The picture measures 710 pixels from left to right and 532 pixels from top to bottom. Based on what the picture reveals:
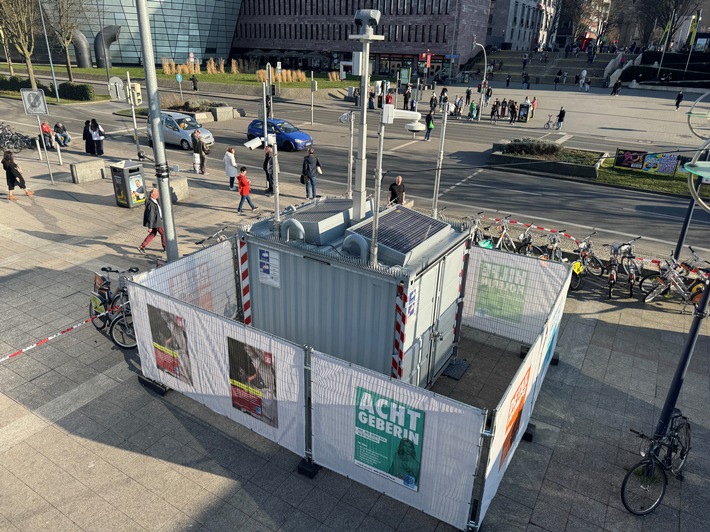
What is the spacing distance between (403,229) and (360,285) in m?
1.22

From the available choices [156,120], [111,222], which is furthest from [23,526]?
[111,222]

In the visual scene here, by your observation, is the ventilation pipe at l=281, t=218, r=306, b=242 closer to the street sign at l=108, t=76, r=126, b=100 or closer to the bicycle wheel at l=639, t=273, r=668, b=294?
the bicycle wheel at l=639, t=273, r=668, b=294

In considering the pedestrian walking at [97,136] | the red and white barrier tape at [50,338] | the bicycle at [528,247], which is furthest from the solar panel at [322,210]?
the pedestrian walking at [97,136]

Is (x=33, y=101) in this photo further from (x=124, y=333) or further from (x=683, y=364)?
(x=683, y=364)

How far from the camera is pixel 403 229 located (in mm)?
7391

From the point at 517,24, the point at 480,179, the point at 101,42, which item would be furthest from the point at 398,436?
the point at 517,24

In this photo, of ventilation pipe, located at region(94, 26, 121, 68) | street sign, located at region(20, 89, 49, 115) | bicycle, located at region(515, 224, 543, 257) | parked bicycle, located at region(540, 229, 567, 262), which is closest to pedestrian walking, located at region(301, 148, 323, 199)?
bicycle, located at region(515, 224, 543, 257)

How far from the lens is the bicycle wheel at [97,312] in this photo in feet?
29.2

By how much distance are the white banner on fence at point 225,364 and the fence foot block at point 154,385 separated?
123 millimetres

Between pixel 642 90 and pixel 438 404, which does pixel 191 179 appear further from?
pixel 642 90

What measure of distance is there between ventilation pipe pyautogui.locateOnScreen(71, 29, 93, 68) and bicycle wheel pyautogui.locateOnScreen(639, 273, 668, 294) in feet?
223

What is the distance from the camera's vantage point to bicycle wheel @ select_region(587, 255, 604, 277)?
11914 millimetres

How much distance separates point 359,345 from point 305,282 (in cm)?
122

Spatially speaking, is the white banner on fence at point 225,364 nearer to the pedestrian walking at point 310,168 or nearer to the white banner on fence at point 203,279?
the white banner on fence at point 203,279
